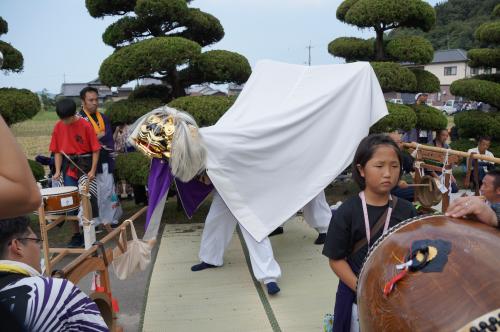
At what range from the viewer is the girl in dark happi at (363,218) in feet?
7.36

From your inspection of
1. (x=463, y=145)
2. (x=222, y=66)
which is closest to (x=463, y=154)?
(x=222, y=66)

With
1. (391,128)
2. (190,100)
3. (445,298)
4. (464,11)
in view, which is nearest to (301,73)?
(190,100)

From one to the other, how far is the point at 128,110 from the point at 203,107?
4.05 feet

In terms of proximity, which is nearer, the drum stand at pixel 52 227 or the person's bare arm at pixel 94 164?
the drum stand at pixel 52 227

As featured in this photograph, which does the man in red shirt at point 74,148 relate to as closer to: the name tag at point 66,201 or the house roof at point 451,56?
the name tag at point 66,201

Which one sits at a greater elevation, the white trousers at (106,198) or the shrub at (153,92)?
the shrub at (153,92)

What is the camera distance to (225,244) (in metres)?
4.83

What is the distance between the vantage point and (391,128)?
298 inches

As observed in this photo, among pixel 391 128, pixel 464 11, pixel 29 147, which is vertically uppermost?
pixel 464 11

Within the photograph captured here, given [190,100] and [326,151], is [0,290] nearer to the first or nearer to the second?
[326,151]

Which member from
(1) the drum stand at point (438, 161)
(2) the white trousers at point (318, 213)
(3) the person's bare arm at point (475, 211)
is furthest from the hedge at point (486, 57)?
(3) the person's bare arm at point (475, 211)

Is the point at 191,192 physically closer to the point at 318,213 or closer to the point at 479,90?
the point at 318,213

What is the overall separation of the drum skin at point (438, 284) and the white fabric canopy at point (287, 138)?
8.60ft

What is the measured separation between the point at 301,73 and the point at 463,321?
4529mm
